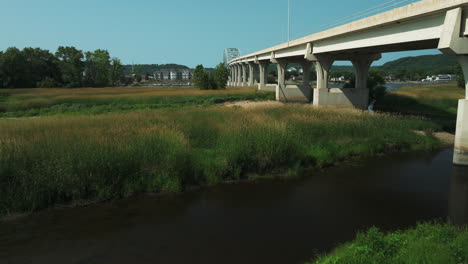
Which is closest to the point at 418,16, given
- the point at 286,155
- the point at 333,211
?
the point at 286,155

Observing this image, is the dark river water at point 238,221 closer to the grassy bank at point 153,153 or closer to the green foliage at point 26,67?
the grassy bank at point 153,153

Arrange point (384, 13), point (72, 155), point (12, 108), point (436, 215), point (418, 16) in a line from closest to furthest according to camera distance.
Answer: point (436, 215), point (72, 155), point (418, 16), point (384, 13), point (12, 108)

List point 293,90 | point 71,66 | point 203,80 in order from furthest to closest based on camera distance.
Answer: point 71,66, point 203,80, point 293,90

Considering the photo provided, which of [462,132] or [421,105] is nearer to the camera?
[462,132]

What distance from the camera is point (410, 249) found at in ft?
20.3

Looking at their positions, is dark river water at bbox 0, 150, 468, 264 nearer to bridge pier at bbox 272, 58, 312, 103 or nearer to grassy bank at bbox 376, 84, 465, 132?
grassy bank at bbox 376, 84, 465, 132

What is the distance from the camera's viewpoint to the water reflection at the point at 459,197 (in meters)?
9.95

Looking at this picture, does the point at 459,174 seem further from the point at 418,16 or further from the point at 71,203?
the point at 71,203

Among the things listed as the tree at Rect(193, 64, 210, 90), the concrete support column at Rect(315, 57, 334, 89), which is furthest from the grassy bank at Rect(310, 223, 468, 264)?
the tree at Rect(193, 64, 210, 90)

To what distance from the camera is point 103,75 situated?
322 feet

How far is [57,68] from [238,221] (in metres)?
94.5

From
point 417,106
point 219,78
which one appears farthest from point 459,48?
point 219,78

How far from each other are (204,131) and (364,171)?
8.31 metres

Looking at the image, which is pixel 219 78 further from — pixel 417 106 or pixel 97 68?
pixel 97 68
